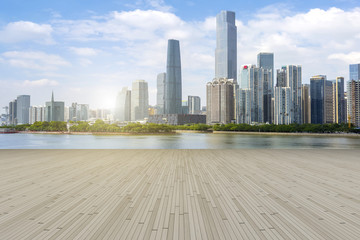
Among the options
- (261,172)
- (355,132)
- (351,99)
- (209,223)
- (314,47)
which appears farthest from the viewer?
(314,47)

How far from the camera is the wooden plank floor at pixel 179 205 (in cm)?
409

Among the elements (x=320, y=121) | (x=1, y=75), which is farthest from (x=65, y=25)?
(x=320, y=121)

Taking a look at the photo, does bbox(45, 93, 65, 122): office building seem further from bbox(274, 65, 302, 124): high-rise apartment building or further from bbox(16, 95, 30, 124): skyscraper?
bbox(274, 65, 302, 124): high-rise apartment building

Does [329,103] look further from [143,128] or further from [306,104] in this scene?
[143,128]

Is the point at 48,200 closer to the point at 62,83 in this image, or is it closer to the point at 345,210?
the point at 345,210

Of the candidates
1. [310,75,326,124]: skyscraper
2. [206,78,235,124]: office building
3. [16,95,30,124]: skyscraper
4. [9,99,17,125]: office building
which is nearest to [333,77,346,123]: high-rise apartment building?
[310,75,326,124]: skyscraper

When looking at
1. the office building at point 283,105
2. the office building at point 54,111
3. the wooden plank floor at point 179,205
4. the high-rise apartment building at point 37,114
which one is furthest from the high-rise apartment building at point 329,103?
the wooden plank floor at point 179,205

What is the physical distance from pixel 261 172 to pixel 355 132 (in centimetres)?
9602

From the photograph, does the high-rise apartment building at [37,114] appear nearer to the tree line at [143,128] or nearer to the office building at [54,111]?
the office building at [54,111]

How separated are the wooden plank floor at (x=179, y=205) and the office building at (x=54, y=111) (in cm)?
14441

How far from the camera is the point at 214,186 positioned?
7.20m

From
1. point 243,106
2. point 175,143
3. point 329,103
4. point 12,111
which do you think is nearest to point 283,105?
point 243,106

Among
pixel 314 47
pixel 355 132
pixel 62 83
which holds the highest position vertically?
pixel 314 47

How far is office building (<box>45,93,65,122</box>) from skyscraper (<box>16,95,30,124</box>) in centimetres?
2702
